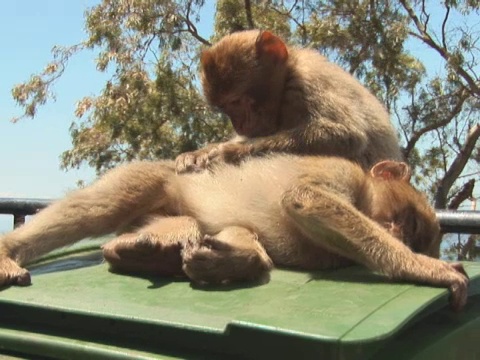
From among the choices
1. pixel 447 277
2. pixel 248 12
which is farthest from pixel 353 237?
pixel 248 12

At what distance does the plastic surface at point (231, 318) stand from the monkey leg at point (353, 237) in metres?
0.09

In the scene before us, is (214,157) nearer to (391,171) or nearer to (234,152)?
(234,152)

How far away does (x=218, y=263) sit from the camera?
2.68 meters

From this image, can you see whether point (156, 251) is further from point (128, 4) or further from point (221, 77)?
point (128, 4)

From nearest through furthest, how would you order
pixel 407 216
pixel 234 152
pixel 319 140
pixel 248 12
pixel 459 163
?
1. pixel 407 216
2. pixel 234 152
3. pixel 319 140
4. pixel 248 12
5. pixel 459 163

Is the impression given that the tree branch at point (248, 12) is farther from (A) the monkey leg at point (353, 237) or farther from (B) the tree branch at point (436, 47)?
(A) the monkey leg at point (353, 237)

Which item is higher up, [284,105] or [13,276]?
[284,105]

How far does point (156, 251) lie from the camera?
283 cm

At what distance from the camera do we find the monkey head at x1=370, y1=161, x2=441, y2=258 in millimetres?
3201

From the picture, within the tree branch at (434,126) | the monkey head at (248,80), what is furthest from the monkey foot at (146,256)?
the tree branch at (434,126)

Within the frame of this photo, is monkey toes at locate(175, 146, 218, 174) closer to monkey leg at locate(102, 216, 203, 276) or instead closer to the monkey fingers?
monkey leg at locate(102, 216, 203, 276)

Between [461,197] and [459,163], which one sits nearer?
[461,197]

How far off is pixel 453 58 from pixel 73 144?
861cm

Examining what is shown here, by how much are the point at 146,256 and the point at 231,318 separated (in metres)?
0.87
